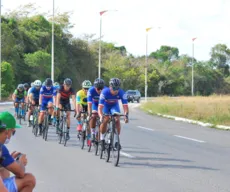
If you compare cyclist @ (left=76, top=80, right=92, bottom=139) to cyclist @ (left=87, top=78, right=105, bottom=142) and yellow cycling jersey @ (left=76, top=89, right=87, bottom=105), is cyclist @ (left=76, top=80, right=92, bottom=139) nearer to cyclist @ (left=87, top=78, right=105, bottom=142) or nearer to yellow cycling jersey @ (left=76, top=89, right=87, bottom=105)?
yellow cycling jersey @ (left=76, top=89, right=87, bottom=105)

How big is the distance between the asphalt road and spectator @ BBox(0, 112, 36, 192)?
2.75 m

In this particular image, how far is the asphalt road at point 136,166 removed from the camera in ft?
27.6

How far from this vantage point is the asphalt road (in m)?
8.42

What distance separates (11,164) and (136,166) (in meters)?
5.62

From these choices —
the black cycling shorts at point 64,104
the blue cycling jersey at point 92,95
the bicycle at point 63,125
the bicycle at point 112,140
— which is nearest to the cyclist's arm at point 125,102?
the bicycle at point 112,140

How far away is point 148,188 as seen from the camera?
26.9 feet

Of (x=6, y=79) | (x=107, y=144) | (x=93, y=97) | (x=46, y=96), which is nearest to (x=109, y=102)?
(x=107, y=144)

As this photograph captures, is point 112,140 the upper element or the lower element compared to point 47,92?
lower

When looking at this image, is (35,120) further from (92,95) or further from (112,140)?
(112,140)

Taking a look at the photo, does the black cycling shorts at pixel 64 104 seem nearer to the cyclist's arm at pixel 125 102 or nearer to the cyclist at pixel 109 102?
the cyclist at pixel 109 102

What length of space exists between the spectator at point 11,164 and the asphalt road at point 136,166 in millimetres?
2751

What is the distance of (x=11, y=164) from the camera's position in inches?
204

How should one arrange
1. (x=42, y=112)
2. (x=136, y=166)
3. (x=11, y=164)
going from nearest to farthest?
(x=11, y=164) < (x=136, y=166) < (x=42, y=112)

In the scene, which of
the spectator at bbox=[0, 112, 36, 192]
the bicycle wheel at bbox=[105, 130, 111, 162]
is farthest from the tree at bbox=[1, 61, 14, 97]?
the spectator at bbox=[0, 112, 36, 192]
